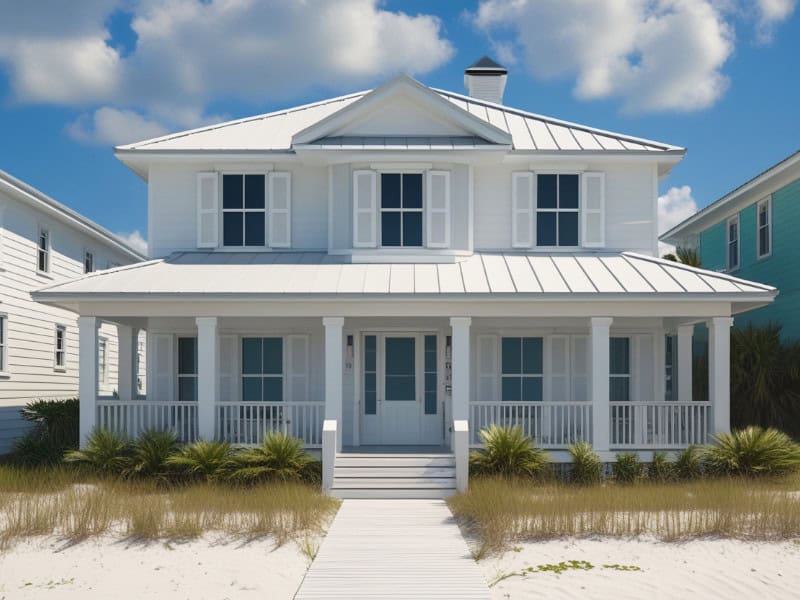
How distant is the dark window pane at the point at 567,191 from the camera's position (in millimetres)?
18094

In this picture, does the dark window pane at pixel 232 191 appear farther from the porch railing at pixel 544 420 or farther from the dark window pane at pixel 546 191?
the porch railing at pixel 544 420

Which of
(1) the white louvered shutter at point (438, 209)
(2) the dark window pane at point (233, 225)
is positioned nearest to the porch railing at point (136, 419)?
(2) the dark window pane at point (233, 225)

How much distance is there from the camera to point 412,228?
57.5 feet

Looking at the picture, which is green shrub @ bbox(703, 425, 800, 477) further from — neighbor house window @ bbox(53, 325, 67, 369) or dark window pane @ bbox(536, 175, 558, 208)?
neighbor house window @ bbox(53, 325, 67, 369)

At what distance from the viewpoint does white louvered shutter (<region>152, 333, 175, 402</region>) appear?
1767cm

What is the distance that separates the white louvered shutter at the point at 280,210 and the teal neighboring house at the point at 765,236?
11.5 metres

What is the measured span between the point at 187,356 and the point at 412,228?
18.1 feet

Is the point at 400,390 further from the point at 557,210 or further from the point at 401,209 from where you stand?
the point at 557,210

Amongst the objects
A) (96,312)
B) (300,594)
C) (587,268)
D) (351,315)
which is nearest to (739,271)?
(587,268)

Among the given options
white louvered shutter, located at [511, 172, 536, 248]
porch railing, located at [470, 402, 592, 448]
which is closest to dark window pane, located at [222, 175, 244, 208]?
white louvered shutter, located at [511, 172, 536, 248]

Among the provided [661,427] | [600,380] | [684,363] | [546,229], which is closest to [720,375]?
[661,427]

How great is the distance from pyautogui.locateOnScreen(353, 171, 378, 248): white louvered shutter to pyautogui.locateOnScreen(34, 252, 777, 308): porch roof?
54 cm

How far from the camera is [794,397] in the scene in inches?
738

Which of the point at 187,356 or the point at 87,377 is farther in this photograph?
the point at 187,356
